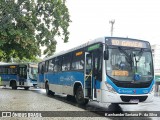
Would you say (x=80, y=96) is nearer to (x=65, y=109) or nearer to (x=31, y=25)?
(x=65, y=109)

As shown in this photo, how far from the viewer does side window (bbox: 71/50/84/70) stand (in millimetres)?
13959

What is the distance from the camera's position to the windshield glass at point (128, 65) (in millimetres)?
11109

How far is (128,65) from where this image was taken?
36.8ft

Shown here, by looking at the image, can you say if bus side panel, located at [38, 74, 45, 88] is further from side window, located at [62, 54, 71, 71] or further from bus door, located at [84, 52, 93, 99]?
bus door, located at [84, 52, 93, 99]

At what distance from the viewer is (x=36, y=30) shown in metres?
23.8

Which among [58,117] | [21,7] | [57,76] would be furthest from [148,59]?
[21,7]

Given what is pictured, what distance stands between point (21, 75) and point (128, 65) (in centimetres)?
1984

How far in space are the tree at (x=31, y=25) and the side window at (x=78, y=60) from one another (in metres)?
6.04

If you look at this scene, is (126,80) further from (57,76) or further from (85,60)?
(57,76)

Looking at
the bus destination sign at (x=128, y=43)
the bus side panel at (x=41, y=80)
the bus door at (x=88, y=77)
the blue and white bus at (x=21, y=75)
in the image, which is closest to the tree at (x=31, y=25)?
the bus side panel at (x=41, y=80)

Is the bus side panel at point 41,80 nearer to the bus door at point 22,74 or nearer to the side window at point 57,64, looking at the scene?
the side window at point 57,64

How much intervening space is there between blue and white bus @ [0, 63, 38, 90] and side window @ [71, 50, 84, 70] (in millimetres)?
14343

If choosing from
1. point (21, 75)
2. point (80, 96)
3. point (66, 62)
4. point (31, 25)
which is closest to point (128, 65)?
point (80, 96)

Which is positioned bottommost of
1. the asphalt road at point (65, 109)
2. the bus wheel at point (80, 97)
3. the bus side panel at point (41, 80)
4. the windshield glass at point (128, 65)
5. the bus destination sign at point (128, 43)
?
the asphalt road at point (65, 109)
